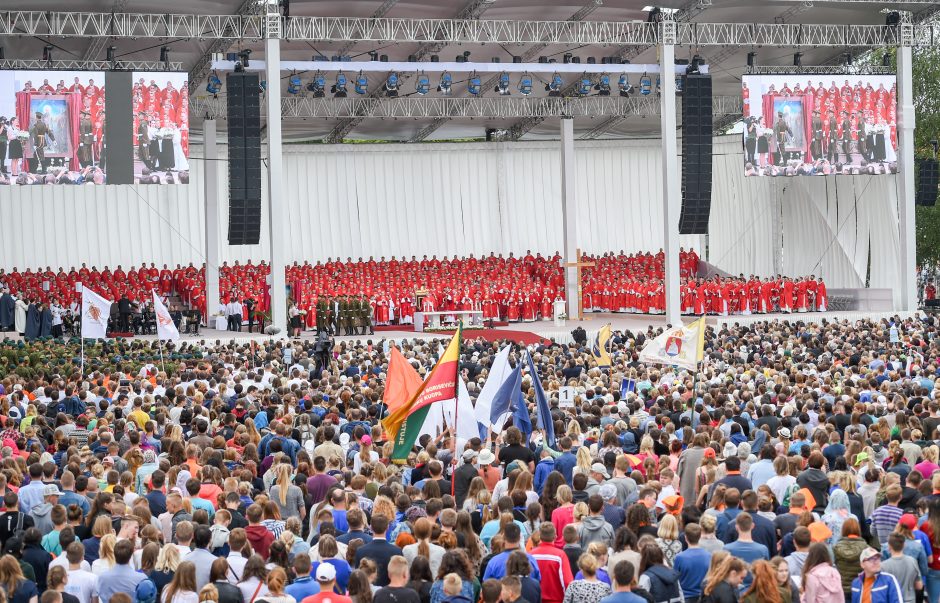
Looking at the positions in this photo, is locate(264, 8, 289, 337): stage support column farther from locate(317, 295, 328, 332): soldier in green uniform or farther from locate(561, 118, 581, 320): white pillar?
locate(561, 118, 581, 320): white pillar

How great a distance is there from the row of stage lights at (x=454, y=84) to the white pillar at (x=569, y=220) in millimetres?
1814

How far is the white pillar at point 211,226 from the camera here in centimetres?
3741

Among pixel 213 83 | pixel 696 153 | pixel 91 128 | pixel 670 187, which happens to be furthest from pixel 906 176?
pixel 91 128

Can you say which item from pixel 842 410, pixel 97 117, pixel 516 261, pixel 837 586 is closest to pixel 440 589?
pixel 837 586

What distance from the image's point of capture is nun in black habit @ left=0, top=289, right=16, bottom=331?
33562 millimetres

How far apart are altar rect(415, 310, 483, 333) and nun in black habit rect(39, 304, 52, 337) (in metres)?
10.2

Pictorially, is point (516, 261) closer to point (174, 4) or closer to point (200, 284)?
point (200, 284)

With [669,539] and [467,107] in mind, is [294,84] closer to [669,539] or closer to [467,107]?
[467,107]

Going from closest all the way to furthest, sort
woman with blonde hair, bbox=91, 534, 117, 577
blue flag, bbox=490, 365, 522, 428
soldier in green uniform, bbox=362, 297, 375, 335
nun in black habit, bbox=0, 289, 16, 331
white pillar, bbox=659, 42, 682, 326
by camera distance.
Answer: woman with blonde hair, bbox=91, 534, 117, 577, blue flag, bbox=490, 365, 522, 428, nun in black habit, bbox=0, 289, 16, 331, soldier in green uniform, bbox=362, 297, 375, 335, white pillar, bbox=659, 42, 682, 326

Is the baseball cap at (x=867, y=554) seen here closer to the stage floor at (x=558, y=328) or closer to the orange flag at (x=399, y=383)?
the orange flag at (x=399, y=383)

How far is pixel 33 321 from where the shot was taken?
3269cm

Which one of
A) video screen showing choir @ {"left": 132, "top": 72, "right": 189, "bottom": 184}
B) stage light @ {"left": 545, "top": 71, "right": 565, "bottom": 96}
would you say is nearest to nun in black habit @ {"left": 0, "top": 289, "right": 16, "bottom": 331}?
video screen showing choir @ {"left": 132, "top": 72, "right": 189, "bottom": 184}

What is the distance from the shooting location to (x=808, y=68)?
40469 millimetres

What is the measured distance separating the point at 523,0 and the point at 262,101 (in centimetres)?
1053
